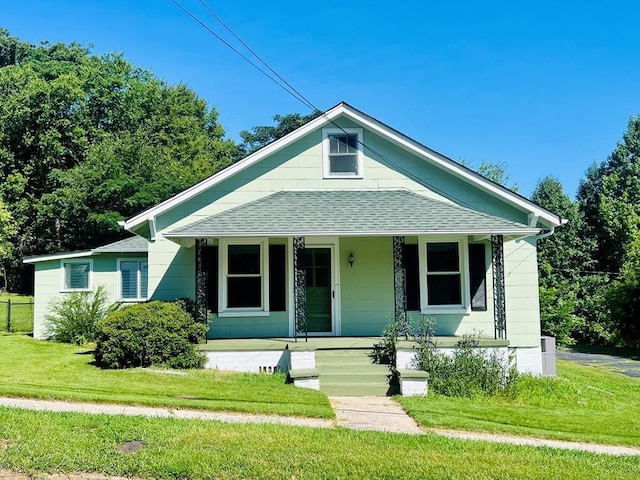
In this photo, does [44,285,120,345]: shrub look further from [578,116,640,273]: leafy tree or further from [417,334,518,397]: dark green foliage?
[578,116,640,273]: leafy tree

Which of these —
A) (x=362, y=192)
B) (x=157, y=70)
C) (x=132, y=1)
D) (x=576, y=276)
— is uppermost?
(x=157, y=70)

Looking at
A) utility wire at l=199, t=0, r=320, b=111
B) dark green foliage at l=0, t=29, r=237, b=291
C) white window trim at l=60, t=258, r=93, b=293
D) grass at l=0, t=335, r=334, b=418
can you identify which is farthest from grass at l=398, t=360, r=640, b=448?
A: dark green foliage at l=0, t=29, r=237, b=291

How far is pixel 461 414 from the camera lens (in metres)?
7.66

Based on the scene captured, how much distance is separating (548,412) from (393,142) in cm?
732

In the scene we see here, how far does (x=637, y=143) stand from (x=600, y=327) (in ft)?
52.0

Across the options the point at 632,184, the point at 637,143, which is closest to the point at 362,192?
the point at 632,184

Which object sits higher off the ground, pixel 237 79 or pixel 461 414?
pixel 237 79

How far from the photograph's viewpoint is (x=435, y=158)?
12.8m

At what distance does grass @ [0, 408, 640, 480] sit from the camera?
479 centimetres

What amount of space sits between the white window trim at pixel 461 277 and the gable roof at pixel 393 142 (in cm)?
164

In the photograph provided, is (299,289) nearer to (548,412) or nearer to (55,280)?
(548,412)

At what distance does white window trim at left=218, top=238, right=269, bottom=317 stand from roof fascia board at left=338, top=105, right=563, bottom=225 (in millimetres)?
3982

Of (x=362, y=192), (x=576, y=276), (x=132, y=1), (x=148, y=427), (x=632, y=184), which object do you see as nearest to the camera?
(x=148, y=427)

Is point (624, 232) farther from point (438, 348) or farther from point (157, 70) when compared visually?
point (157, 70)
